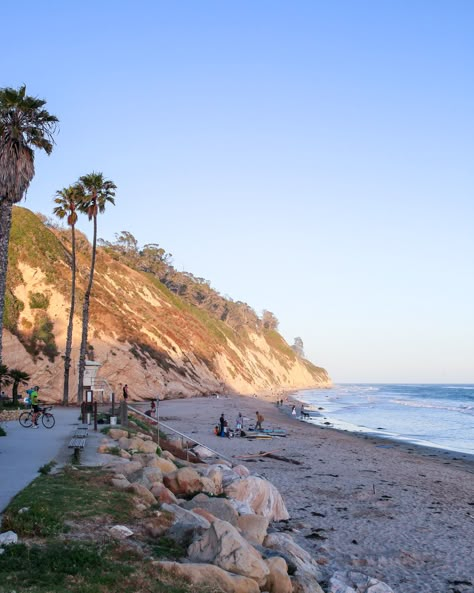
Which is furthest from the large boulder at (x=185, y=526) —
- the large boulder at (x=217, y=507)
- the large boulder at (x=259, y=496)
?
the large boulder at (x=259, y=496)

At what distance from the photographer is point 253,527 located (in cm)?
969

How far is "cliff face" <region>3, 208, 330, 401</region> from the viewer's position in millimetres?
42719

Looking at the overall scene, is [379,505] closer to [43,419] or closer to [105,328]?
[43,419]

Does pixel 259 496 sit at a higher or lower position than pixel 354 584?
higher

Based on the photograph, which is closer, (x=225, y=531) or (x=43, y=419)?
(x=225, y=531)

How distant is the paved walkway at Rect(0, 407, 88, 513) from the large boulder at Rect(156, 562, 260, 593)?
3555mm

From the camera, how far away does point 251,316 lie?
144500mm

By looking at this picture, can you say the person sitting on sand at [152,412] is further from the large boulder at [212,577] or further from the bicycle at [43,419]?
the large boulder at [212,577]

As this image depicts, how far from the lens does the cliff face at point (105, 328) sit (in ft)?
140

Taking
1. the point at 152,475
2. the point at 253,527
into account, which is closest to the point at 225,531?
the point at 253,527

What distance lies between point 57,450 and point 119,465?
3.55 metres

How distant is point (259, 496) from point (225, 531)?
618cm

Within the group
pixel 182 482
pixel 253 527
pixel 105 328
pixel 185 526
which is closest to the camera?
pixel 185 526

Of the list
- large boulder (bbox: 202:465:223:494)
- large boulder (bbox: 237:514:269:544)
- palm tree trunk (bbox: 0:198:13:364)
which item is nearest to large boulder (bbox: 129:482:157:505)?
large boulder (bbox: 237:514:269:544)
